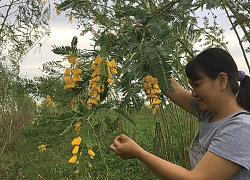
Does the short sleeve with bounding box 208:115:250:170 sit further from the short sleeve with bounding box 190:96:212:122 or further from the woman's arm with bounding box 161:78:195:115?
the woman's arm with bounding box 161:78:195:115

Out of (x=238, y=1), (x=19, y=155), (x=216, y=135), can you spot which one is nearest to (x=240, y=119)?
(x=216, y=135)

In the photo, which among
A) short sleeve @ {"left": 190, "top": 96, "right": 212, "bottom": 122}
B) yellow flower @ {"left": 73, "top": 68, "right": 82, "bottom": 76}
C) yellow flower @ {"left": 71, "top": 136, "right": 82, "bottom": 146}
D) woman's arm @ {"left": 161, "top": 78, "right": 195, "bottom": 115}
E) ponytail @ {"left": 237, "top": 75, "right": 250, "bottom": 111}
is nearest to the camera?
yellow flower @ {"left": 71, "top": 136, "right": 82, "bottom": 146}

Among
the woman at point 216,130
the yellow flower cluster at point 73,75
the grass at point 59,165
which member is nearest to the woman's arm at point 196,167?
the woman at point 216,130

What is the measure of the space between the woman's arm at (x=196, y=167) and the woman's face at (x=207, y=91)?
0.18 metres

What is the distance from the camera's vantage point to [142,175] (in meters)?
3.86

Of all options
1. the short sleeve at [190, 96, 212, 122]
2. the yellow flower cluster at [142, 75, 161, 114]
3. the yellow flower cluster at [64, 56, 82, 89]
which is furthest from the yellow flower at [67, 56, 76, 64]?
the short sleeve at [190, 96, 212, 122]

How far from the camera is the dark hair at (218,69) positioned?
1.20 m

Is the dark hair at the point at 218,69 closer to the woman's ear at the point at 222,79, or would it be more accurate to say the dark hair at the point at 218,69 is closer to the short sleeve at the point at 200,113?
the woman's ear at the point at 222,79

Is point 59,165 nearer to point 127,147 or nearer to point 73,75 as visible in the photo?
point 127,147

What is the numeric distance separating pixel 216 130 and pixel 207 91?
0.46ft

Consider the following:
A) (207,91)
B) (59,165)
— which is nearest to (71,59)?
(207,91)

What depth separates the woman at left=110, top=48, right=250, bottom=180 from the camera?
1.10 metres

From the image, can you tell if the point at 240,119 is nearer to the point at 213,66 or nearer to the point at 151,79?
the point at 213,66

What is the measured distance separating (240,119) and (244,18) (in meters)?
1.15
